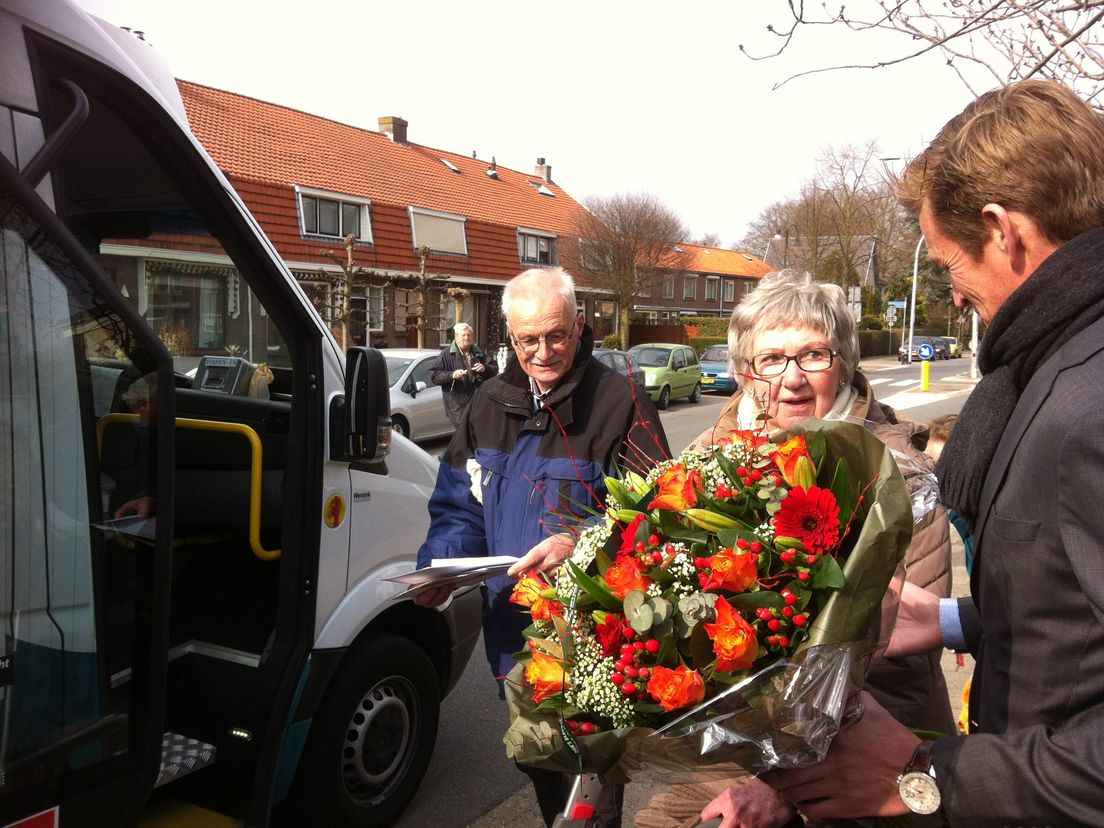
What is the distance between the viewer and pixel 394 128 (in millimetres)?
34188

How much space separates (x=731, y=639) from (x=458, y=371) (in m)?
9.77

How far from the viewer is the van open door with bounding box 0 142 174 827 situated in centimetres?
183

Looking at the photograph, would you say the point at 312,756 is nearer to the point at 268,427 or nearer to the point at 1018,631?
the point at 268,427

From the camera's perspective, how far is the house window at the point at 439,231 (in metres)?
29.6

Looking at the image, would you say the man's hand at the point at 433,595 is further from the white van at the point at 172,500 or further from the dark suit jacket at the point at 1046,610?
the dark suit jacket at the point at 1046,610

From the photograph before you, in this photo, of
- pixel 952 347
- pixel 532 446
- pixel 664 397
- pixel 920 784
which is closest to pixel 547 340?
pixel 532 446

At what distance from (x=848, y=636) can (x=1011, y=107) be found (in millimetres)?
901

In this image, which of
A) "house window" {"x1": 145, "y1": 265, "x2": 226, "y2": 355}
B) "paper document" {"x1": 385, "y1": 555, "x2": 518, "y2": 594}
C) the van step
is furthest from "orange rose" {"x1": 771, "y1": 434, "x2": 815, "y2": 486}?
"house window" {"x1": 145, "y1": 265, "x2": 226, "y2": 355}

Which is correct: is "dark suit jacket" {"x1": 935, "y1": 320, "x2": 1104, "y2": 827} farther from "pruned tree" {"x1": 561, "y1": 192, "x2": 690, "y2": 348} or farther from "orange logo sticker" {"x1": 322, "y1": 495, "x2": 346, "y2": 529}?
"pruned tree" {"x1": 561, "y1": 192, "x2": 690, "y2": 348}

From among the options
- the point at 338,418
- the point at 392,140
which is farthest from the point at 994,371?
the point at 392,140

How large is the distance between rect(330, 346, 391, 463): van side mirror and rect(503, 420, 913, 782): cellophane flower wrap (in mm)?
1480

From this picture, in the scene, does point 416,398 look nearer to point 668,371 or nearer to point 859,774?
point 668,371

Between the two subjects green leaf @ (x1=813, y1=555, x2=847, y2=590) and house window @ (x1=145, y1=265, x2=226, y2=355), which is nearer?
green leaf @ (x1=813, y1=555, x2=847, y2=590)

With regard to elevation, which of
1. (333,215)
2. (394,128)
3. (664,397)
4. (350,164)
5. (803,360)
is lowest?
(664,397)
